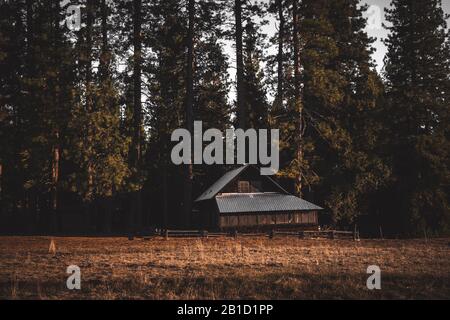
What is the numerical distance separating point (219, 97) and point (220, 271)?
93.7 ft

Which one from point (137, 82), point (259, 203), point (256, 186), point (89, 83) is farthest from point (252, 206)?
point (89, 83)

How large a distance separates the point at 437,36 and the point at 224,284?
32.8m

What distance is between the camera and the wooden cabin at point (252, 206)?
110ft

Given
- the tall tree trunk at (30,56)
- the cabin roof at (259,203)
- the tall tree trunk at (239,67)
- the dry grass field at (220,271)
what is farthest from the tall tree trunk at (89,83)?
the tall tree trunk at (239,67)

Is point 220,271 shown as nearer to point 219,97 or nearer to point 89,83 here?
point 89,83

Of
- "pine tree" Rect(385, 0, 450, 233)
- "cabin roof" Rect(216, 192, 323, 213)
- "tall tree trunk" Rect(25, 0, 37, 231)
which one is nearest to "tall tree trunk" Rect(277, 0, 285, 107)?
"cabin roof" Rect(216, 192, 323, 213)

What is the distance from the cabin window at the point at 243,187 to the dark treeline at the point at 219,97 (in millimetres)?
3403

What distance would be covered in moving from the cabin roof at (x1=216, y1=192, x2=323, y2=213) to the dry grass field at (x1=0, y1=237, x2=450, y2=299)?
697 cm

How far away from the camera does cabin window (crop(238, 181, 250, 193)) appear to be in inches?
1398

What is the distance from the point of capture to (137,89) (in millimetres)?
35031

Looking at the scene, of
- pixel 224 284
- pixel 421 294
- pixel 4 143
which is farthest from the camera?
pixel 4 143

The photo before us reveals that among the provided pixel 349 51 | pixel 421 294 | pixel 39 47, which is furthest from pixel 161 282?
pixel 349 51

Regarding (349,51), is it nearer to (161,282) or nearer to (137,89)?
(137,89)

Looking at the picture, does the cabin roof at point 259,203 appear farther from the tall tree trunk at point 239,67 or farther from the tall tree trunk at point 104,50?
the tall tree trunk at point 104,50
